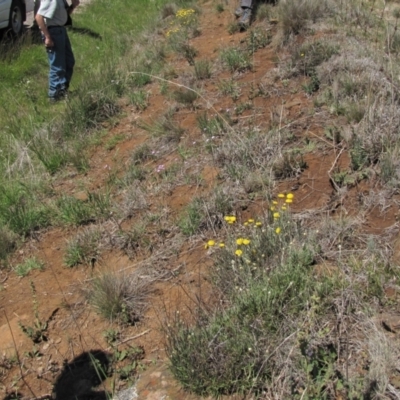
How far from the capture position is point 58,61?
25.3 feet

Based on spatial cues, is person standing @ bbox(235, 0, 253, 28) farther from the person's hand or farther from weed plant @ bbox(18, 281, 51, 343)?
weed plant @ bbox(18, 281, 51, 343)

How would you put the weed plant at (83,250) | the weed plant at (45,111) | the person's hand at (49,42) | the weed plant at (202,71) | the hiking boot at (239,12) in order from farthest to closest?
the hiking boot at (239,12) → the person's hand at (49,42) → the weed plant at (202,71) → the weed plant at (45,111) → the weed plant at (83,250)

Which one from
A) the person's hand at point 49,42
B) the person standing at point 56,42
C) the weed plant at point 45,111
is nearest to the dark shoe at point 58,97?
the person standing at point 56,42

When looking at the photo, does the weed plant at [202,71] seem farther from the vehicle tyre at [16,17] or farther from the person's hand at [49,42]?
the vehicle tyre at [16,17]

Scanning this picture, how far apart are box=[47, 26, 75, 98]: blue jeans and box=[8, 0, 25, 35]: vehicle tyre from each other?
361 cm

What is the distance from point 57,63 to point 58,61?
3 cm

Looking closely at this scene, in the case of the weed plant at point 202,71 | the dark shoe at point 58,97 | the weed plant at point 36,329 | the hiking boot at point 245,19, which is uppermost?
the hiking boot at point 245,19

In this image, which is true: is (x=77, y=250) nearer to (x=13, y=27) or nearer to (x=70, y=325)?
(x=70, y=325)

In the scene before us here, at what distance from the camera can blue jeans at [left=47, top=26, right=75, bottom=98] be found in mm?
7594

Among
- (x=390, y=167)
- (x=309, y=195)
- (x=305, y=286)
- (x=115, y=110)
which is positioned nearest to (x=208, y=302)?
(x=305, y=286)

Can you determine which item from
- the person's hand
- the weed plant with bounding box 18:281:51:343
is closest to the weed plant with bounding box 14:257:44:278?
the weed plant with bounding box 18:281:51:343

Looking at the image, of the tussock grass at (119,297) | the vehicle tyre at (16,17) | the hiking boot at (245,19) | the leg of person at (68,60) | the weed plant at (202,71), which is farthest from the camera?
the vehicle tyre at (16,17)

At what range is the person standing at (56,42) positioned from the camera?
7.32 meters

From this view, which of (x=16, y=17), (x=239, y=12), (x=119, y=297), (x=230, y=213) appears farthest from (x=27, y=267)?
(x=16, y=17)
